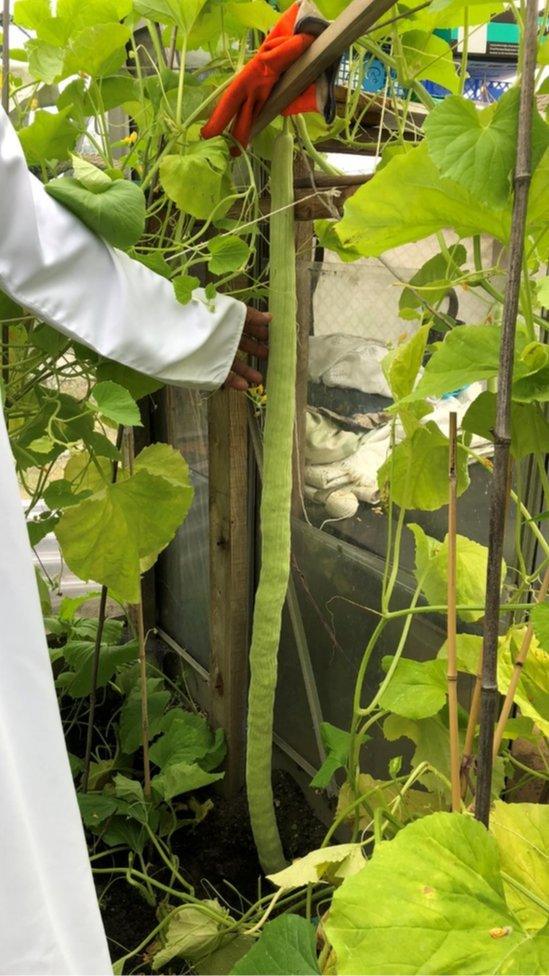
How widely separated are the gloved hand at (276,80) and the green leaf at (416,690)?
1.77 ft

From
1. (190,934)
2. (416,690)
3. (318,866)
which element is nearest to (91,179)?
(416,690)

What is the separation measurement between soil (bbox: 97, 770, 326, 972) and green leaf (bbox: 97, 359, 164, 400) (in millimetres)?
748

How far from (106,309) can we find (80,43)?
286 mm

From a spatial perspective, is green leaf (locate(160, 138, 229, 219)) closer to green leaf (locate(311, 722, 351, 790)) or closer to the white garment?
the white garment

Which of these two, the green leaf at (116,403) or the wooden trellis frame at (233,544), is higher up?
the green leaf at (116,403)

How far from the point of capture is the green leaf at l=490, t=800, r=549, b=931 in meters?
0.54

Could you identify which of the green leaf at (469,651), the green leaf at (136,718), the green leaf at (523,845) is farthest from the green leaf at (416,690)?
the green leaf at (136,718)

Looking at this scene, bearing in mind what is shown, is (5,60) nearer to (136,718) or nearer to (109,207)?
(109,207)

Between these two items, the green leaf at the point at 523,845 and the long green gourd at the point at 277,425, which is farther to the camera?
the long green gourd at the point at 277,425

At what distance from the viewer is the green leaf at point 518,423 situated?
576 mm

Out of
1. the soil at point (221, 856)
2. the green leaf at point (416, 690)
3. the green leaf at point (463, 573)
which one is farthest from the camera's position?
the soil at point (221, 856)

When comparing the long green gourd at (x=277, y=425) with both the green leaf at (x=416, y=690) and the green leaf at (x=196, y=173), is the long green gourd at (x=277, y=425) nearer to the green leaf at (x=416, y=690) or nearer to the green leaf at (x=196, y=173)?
the green leaf at (x=196, y=173)

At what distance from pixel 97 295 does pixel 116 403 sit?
14 centimetres

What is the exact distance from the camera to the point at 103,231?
0.82 meters
